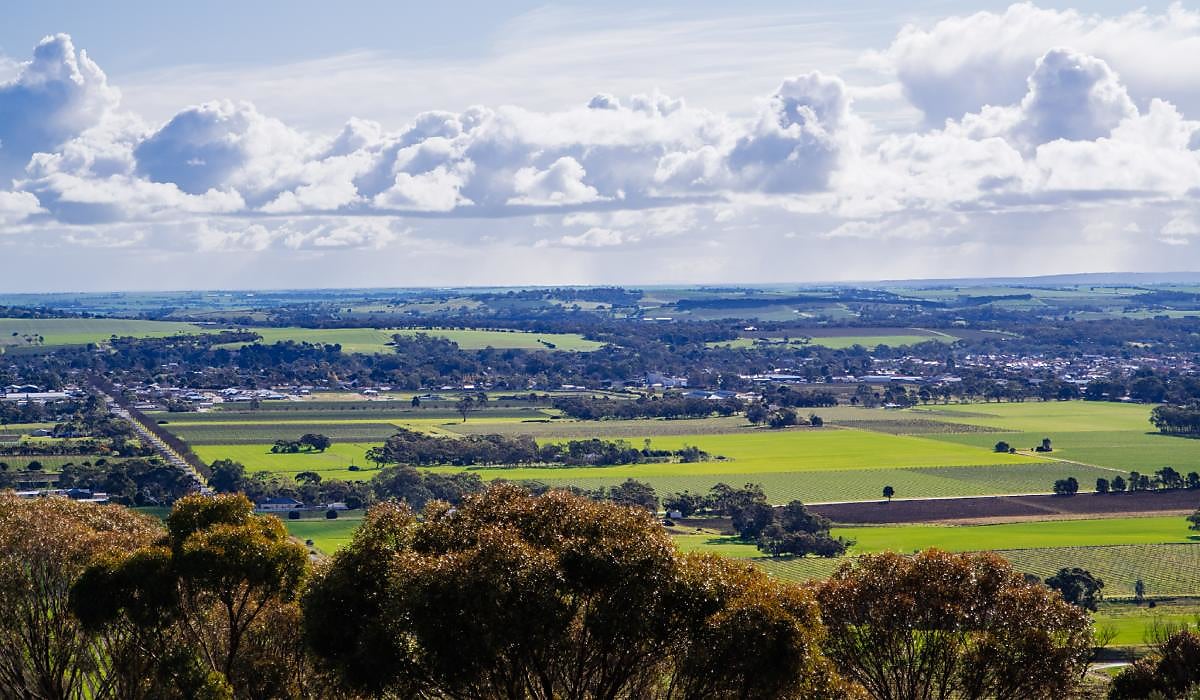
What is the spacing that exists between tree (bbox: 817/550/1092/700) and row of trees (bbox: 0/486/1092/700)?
40mm

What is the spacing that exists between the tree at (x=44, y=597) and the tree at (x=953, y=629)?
1576cm

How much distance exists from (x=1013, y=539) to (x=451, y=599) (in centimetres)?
7265

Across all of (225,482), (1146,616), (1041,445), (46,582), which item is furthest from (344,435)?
(46,582)

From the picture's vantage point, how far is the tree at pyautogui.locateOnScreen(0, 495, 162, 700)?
30578 mm

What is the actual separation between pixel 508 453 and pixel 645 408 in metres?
55.4

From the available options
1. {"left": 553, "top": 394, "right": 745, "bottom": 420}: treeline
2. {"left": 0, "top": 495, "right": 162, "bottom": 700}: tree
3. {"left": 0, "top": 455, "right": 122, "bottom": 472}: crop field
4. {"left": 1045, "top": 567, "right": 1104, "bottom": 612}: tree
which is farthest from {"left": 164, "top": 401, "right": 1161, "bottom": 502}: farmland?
{"left": 0, "top": 495, "right": 162, "bottom": 700}: tree

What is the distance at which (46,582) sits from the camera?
3083 centimetres

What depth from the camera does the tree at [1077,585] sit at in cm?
7112

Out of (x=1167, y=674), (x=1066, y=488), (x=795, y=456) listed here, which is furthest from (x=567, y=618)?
(x=795, y=456)

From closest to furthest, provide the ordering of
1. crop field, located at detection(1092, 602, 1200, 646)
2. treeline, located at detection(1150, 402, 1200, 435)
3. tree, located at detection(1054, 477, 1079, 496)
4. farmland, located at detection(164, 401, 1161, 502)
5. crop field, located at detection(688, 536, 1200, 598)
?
crop field, located at detection(1092, 602, 1200, 646)
crop field, located at detection(688, 536, 1200, 598)
tree, located at detection(1054, 477, 1079, 496)
farmland, located at detection(164, 401, 1161, 502)
treeline, located at detection(1150, 402, 1200, 435)

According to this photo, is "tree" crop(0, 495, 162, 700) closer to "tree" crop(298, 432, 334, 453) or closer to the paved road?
the paved road

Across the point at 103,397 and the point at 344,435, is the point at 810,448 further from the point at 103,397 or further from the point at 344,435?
the point at 103,397

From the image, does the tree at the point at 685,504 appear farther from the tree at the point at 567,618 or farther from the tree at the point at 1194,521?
the tree at the point at 567,618

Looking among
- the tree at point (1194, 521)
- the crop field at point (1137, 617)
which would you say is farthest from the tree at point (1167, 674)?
the tree at point (1194, 521)
